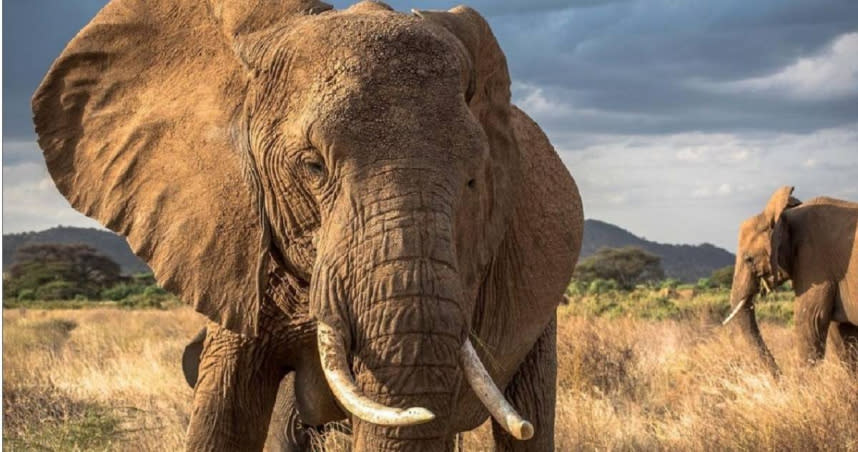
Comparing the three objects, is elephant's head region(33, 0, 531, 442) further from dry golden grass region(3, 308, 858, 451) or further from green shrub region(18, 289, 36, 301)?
green shrub region(18, 289, 36, 301)

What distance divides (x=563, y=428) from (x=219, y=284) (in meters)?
4.47

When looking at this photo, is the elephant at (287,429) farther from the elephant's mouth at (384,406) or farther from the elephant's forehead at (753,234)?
the elephant's forehead at (753,234)

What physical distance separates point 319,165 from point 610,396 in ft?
26.2

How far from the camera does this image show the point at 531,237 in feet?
18.0

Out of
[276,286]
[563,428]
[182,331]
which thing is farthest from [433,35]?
[182,331]

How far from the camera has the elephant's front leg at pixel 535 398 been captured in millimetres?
5723

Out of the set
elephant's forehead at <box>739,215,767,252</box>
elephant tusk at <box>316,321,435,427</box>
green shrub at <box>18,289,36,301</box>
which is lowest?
green shrub at <box>18,289,36,301</box>

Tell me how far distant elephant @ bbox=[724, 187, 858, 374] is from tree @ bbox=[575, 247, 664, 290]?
33367mm

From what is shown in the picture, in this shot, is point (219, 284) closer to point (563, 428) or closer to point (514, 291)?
point (514, 291)

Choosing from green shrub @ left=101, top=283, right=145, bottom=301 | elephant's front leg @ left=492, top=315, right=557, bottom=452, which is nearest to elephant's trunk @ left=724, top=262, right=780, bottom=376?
elephant's front leg @ left=492, top=315, right=557, bottom=452

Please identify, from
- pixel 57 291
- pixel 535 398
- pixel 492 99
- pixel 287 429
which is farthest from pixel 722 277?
pixel 492 99

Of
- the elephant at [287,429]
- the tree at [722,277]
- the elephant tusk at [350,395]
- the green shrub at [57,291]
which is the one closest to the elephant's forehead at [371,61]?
the elephant tusk at [350,395]

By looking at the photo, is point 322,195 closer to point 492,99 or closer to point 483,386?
point 483,386

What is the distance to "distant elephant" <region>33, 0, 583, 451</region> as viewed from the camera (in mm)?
3758
